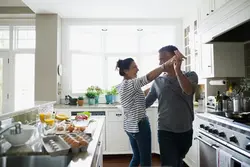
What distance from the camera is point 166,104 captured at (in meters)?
1.56

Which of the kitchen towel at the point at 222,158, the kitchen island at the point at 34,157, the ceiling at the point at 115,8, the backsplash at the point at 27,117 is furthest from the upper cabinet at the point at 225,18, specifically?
the backsplash at the point at 27,117

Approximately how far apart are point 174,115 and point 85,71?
319 centimetres

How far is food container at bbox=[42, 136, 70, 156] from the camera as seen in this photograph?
108 cm

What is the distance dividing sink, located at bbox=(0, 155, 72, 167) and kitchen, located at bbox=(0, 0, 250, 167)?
4.22 feet

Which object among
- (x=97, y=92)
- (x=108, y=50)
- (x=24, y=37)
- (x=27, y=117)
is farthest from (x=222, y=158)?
(x=24, y=37)

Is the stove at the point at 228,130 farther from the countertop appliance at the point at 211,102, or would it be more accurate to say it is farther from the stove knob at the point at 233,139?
the countertop appliance at the point at 211,102

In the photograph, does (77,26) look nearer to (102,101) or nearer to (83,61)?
(83,61)

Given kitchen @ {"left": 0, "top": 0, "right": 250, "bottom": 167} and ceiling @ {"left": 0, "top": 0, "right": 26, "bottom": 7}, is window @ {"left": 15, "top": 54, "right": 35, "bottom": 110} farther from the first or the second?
→ ceiling @ {"left": 0, "top": 0, "right": 26, "bottom": 7}

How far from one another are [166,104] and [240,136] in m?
0.59

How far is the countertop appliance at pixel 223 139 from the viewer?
1521mm

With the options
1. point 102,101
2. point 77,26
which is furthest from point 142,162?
point 77,26

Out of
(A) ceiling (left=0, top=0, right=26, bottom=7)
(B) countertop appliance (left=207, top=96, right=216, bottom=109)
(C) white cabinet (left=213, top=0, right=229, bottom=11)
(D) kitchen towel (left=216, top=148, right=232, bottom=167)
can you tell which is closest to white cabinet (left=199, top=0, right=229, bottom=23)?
(C) white cabinet (left=213, top=0, right=229, bottom=11)

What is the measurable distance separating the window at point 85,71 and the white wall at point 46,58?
0.51 meters

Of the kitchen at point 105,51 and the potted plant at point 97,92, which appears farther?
the potted plant at point 97,92
